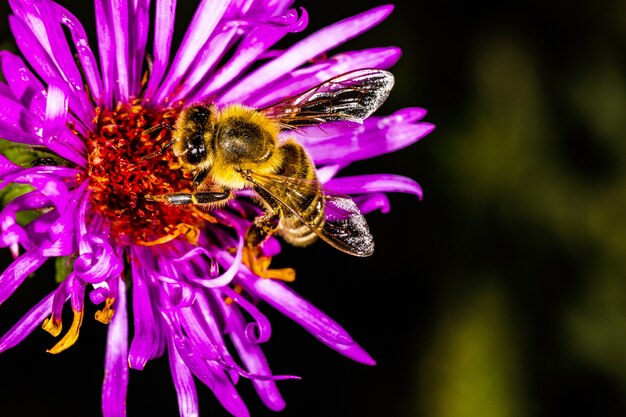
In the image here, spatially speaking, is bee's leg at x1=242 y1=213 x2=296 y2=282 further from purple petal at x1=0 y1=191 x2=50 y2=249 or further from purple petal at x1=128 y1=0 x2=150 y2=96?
purple petal at x1=0 y1=191 x2=50 y2=249

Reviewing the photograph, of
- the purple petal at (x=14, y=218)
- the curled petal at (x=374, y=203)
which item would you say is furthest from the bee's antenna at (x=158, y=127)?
the curled petal at (x=374, y=203)

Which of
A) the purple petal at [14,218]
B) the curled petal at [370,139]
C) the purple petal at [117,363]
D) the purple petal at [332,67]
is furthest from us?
the curled petal at [370,139]

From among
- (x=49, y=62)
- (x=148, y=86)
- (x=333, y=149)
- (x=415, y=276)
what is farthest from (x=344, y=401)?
(x=49, y=62)

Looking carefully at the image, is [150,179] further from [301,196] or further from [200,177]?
[301,196]

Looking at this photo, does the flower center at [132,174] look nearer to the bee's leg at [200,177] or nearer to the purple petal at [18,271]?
the bee's leg at [200,177]

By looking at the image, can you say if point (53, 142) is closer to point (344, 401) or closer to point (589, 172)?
point (344, 401)

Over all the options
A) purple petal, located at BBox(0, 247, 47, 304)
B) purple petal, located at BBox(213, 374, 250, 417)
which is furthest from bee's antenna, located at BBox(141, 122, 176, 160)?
purple petal, located at BBox(213, 374, 250, 417)
